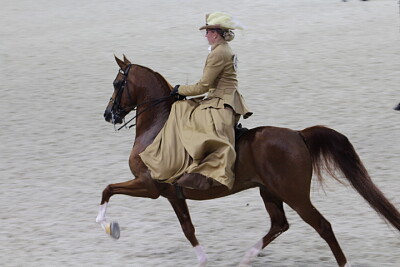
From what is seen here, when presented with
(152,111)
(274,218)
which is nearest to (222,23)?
(152,111)

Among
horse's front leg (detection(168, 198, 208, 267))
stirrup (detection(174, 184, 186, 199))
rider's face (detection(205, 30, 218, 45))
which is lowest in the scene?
horse's front leg (detection(168, 198, 208, 267))

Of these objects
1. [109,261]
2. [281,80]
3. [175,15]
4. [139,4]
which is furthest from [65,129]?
[139,4]

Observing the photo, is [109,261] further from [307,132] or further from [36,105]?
[36,105]

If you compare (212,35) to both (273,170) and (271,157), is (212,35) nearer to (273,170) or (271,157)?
(271,157)

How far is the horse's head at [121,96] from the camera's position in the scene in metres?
7.45

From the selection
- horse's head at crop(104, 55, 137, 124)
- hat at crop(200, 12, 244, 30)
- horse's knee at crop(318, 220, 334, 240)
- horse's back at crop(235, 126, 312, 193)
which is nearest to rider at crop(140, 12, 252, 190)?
hat at crop(200, 12, 244, 30)

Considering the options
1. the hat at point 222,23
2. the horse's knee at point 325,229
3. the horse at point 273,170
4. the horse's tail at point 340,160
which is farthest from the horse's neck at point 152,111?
the horse's knee at point 325,229

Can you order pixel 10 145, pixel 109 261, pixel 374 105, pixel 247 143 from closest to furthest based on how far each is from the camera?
pixel 247 143, pixel 109 261, pixel 10 145, pixel 374 105

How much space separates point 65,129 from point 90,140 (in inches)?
28.2

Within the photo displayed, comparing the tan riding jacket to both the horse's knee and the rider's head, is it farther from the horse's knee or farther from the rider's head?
the horse's knee

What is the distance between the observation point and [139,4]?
21625 millimetres

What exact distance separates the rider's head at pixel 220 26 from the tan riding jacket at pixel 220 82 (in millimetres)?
68

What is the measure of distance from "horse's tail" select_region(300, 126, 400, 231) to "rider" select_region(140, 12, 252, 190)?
2.14 feet

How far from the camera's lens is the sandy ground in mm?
7832
